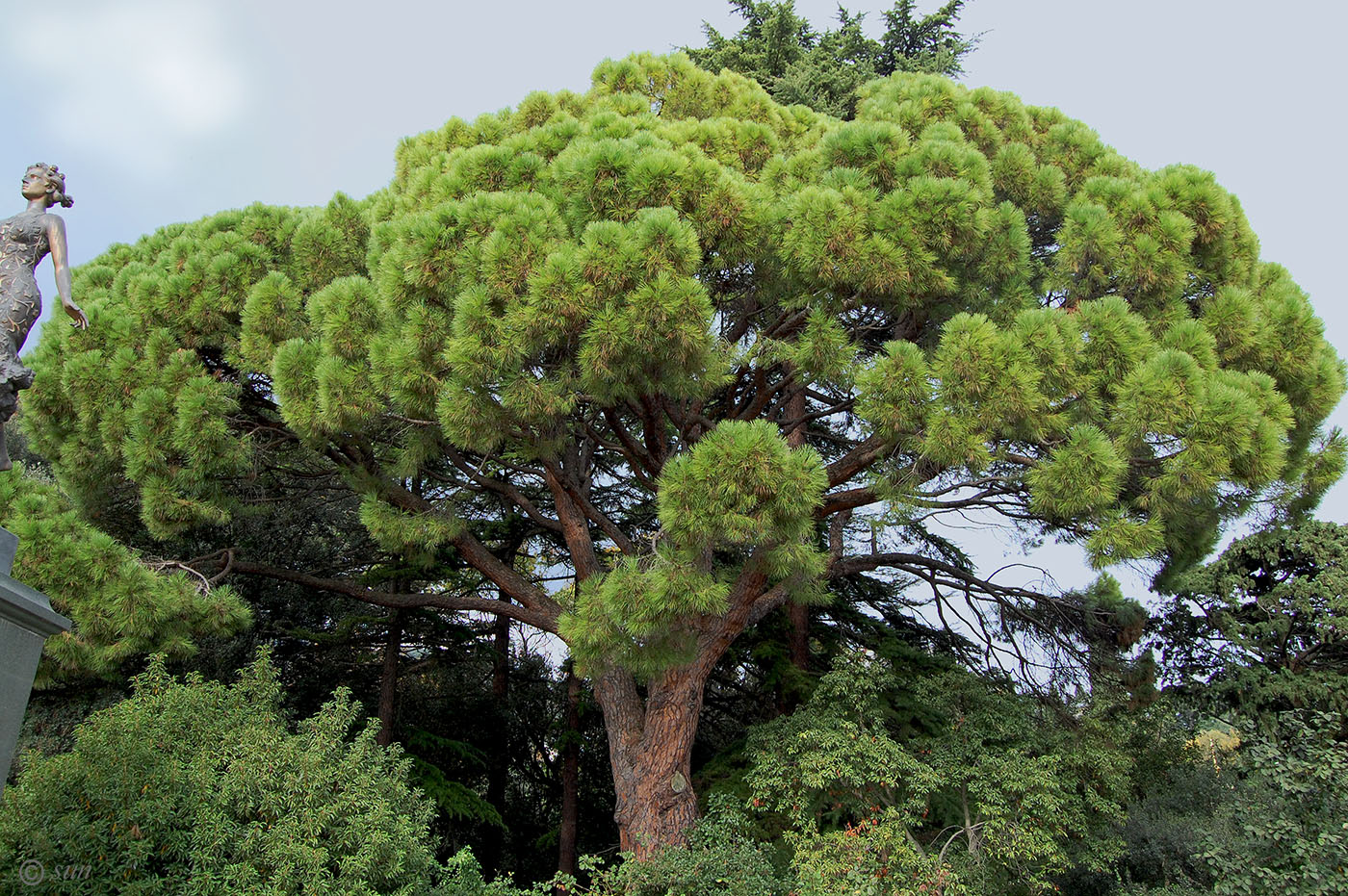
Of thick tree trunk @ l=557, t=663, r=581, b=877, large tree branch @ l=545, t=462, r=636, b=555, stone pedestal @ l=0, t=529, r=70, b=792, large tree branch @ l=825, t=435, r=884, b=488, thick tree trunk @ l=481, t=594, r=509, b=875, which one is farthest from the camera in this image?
thick tree trunk @ l=481, t=594, r=509, b=875

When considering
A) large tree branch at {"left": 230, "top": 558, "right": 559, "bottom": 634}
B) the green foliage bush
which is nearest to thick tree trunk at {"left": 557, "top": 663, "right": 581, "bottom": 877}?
large tree branch at {"left": 230, "top": 558, "right": 559, "bottom": 634}

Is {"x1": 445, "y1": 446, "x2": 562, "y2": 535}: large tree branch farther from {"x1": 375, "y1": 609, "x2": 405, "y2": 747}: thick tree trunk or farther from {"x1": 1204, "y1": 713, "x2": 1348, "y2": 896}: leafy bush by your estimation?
{"x1": 1204, "y1": 713, "x2": 1348, "y2": 896}: leafy bush

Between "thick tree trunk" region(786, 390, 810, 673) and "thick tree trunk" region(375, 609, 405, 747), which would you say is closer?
"thick tree trunk" region(786, 390, 810, 673)

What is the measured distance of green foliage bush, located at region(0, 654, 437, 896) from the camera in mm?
4227

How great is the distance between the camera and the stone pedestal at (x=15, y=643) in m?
3.33

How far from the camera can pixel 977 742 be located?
6188 mm

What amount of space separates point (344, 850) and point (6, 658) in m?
2.00

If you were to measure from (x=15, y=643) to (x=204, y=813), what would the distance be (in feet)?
4.69

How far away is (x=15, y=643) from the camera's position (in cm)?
347

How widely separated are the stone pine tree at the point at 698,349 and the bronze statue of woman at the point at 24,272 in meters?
1.59

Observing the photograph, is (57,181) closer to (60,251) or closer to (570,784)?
(60,251)

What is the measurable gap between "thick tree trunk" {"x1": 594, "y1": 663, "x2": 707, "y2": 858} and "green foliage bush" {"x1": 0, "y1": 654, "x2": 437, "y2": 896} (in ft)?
4.78

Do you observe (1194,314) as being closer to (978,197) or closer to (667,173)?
(978,197)

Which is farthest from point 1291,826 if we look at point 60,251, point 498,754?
point 498,754
